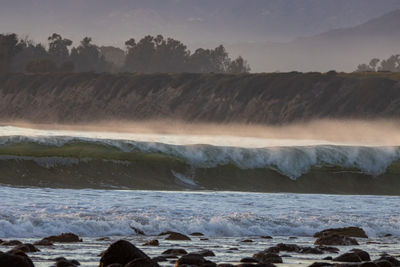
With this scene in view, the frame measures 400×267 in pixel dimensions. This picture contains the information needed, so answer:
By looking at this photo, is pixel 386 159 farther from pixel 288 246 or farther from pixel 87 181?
pixel 288 246

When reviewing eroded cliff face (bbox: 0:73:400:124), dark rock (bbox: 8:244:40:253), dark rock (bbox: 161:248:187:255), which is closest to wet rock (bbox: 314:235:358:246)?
dark rock (bbox: 161:248:187:255)

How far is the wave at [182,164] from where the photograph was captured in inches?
2406

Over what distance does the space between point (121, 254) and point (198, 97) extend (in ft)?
413

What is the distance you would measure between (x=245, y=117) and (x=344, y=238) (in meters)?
104

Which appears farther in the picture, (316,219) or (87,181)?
(87,181)

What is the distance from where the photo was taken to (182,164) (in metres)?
68.2

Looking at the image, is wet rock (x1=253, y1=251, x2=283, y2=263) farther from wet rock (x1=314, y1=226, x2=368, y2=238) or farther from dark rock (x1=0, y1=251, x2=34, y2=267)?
wet rock (x1=314, y1=226, x2=368, y2=238)

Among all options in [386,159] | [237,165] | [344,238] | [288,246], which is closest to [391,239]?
[344,238]

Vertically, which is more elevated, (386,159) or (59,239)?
(386,159)

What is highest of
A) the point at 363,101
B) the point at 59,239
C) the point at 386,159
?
the point at 363,101

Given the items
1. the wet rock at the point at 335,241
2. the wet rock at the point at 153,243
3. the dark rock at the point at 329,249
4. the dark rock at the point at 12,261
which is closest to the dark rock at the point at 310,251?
the dark rock at the point at 329,249

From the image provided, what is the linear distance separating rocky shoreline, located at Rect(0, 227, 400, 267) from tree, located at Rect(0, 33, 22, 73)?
158759mm

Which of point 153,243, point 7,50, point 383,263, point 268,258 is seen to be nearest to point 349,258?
point 268,258

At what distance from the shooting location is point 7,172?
2328 inches
